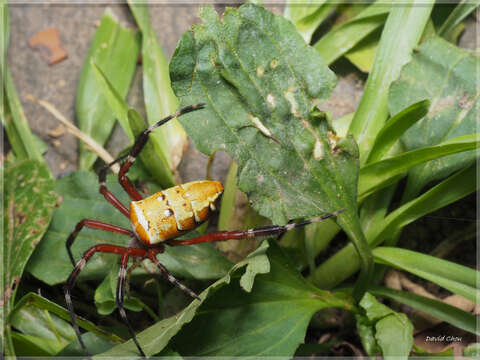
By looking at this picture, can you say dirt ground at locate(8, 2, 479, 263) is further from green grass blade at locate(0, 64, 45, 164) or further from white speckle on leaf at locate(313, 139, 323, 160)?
white speckle on leaf at locate(313, 139, 323, 160)

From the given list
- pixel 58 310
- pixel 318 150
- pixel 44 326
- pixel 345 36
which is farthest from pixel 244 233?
pixel 345 36

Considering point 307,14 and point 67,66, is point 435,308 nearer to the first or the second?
point 307,14

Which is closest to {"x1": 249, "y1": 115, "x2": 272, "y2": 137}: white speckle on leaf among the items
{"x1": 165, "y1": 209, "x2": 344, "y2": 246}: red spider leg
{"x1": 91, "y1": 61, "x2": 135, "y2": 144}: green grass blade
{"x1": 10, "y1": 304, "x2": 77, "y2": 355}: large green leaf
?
{"x1": 165, "y1": 209, "x2": 344, "y2": 246}: red spider leg

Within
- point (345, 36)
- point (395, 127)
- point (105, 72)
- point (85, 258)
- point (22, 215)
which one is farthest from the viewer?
point (105, 72)

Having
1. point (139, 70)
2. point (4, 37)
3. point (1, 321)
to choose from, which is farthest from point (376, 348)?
point (4, 37)

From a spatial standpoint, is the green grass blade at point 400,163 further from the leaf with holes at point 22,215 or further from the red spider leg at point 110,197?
the leaf with holes at point 22,215

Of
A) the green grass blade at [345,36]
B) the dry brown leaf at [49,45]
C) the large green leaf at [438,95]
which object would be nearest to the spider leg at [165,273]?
the large green leaf at [438,95]
